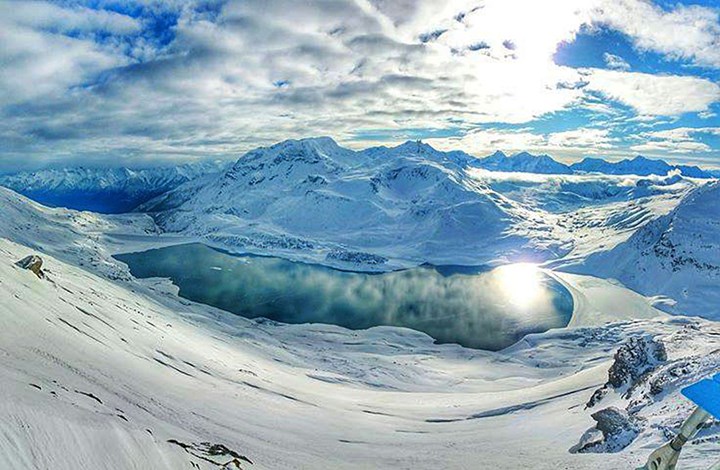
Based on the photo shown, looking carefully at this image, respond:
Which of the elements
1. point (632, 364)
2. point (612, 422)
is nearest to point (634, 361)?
point (632, 364)

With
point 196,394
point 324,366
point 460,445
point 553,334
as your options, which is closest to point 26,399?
point 196,394

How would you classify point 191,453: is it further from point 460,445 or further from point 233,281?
point 233,281

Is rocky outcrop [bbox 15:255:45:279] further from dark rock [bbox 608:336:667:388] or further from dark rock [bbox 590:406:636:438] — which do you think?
dark rock [bbox 608:336:667:388]

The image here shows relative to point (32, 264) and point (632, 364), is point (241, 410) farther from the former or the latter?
point (32, 264)

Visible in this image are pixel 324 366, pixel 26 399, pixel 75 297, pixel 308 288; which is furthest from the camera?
pixel 308 288

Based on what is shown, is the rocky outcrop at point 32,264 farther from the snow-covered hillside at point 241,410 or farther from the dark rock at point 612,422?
the dark rock at point 612,422

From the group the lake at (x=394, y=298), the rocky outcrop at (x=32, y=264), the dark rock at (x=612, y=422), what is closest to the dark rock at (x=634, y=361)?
the dark rock at (x=612, y=422)

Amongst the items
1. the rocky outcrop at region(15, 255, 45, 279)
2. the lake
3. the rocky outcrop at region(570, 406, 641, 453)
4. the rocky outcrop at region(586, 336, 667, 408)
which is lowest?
the lake

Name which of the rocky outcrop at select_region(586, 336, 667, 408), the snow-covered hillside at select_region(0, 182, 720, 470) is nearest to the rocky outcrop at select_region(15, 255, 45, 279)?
the snow-covered hillside at select_region(0, 182, 720, 470)
